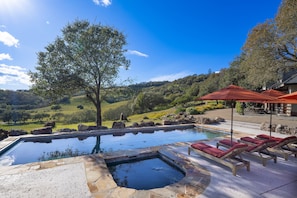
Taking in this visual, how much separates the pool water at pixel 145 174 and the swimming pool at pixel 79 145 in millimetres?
2413

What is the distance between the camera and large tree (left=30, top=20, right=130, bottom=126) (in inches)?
460

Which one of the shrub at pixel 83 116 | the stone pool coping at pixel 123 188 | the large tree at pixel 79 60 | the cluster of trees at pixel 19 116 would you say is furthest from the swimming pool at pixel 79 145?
the shrub at pixel 83 116

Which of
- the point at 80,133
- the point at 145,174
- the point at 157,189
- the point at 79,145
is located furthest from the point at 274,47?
the point at 79,145

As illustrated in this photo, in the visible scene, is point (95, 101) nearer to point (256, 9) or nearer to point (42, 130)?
point (42, 130)

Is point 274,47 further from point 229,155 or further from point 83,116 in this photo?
point 83,116

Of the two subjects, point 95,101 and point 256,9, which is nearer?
point 95,101

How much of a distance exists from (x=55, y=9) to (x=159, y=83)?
157ft

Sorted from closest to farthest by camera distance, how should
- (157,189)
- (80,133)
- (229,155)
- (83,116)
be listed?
(157,189)
(229,155)
(80,133)
(83,116)

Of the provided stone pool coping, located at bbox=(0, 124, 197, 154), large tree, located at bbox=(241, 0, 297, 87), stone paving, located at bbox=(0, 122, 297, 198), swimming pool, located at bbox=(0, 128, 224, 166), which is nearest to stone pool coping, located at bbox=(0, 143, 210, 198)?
stone paving, located at bbox=(0, 122, 297, 198)

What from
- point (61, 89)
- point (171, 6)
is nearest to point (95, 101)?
point (61, 89)

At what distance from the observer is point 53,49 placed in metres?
11.9

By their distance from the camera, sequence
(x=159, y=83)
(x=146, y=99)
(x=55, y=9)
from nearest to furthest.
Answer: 1. (x=55, y=9)
2. (x=146, y=99)
3. (x=159, y=83)

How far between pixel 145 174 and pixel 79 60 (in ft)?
32.1

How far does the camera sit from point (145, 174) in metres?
5.35
